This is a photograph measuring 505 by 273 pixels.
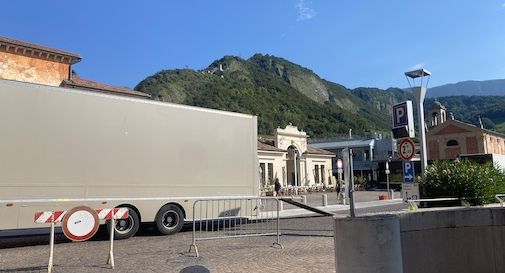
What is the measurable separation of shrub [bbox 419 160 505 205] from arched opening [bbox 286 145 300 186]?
50.5 metres

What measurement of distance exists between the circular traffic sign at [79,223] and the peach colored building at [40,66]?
20755mm

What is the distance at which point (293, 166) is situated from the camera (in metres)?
63.6

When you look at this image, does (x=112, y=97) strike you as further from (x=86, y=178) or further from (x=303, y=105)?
(x=303, y=105)

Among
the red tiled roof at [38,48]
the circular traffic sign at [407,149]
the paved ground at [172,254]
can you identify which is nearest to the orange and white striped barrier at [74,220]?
the paved ground at [172,254]

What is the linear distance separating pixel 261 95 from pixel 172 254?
383 ft

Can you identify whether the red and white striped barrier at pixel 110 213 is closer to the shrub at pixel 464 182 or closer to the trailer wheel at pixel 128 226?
the trailer wheel at pixel 128 226

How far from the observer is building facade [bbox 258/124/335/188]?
186 ft

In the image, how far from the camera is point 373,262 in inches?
223

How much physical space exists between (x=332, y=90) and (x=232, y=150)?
17864cm

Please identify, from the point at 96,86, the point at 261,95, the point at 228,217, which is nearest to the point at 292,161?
the point at 96,86

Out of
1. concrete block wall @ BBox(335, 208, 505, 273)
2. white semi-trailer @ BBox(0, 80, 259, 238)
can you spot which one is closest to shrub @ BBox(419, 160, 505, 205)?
concrete block wall @ BBox(335, 208, 505, 273)

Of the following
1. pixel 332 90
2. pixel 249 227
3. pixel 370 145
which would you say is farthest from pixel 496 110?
pixel 249 227

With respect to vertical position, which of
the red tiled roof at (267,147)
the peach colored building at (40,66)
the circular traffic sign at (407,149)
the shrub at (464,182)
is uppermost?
the peach colored building at (40,66)

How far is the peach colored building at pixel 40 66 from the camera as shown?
29.5m
